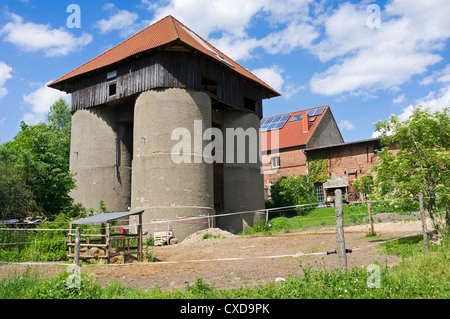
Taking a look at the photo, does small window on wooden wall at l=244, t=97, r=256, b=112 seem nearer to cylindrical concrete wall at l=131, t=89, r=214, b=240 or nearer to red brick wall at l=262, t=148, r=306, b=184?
cylindrical concrete wall at l=131, t=89, r=214, b=240

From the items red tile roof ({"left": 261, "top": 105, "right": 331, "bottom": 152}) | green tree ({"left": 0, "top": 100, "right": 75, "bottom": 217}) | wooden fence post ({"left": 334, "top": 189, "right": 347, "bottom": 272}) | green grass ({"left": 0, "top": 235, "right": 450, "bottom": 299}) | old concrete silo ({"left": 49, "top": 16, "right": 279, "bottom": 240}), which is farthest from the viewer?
red tile roof ({"left": 261, "top": 105, "right": 331, "bottom": 152})

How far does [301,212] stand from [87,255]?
21.0 m

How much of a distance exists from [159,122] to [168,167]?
276cm

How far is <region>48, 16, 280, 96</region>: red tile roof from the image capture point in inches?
944

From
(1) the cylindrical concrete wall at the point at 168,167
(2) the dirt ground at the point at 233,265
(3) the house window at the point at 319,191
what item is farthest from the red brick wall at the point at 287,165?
(2) the dirt ground at the point at 233,265

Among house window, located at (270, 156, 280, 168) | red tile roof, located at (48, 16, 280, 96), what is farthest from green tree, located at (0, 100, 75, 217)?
house window, located at (270, 156, 280, 168)

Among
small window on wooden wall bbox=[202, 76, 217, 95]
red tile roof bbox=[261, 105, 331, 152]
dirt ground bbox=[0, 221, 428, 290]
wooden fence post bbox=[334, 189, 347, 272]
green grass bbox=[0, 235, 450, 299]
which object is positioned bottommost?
dirt ground bbox=[0, 221, 428, 290]

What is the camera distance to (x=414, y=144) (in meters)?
12.9

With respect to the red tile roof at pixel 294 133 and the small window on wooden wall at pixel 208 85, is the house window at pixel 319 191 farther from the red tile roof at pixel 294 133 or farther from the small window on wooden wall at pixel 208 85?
the small window on wooden wall at pixel 208 85

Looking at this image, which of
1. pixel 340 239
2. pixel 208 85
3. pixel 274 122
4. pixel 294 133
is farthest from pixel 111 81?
pixel 274 122

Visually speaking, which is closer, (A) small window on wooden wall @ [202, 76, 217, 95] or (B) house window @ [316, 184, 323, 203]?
(A) small window on wooden wall @ [202, 76, 217, 95]

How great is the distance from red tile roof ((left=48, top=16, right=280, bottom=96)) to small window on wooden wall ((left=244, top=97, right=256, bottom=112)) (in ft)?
5.14
